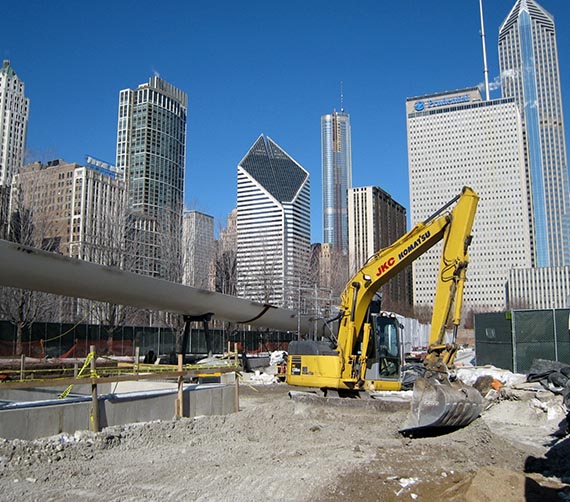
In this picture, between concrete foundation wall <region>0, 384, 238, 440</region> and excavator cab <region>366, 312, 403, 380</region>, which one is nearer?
concrete foundation wall <region>0, 384, 238, 440</region>

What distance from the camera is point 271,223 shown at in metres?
111

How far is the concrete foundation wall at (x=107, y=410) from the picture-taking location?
31.8ft

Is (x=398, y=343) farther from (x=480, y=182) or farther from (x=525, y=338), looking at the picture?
(x=480, y=182)

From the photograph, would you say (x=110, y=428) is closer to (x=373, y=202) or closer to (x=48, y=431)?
(x=48, y=431)

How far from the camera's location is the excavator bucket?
10.3 m

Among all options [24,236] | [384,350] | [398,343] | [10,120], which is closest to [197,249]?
[24,236]

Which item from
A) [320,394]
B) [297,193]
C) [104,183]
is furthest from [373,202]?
[320,394]

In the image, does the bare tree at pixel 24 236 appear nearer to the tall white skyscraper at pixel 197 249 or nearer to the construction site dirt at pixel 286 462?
the tall white skyscraper at pixel 197 249

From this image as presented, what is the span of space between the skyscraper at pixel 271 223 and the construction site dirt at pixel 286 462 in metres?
35.5

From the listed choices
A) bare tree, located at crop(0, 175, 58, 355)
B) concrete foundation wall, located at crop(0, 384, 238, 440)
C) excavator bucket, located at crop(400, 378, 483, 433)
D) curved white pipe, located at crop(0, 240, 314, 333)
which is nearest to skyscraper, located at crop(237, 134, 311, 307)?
bare tree, located at crop(0, 175, 58, 355)

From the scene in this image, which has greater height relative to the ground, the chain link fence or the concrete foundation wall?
the chain link fence

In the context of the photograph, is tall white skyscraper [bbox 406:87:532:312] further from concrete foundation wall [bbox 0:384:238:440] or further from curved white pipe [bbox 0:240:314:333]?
concrete foundation wall [bbox 0:384:238:440]

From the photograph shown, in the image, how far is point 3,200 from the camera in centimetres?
2994

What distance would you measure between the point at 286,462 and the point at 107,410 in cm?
388
